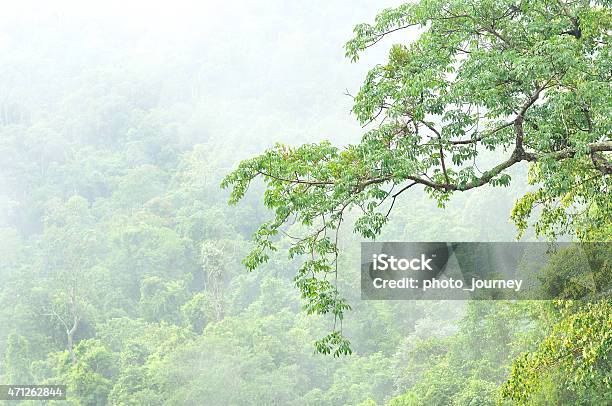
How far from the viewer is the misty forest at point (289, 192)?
4.64 meters

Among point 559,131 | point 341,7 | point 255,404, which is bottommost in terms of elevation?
point 255,404

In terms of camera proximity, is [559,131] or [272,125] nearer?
[559,131]

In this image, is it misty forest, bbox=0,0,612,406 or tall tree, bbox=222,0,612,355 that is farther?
misty forest, bbox=0,0,612,406

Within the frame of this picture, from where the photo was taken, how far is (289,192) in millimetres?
4754

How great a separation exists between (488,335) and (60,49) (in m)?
73.2

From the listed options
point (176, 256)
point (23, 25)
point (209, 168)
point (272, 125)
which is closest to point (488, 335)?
point (176, 256)

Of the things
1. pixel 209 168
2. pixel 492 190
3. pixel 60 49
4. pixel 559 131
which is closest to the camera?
pixel 559 131

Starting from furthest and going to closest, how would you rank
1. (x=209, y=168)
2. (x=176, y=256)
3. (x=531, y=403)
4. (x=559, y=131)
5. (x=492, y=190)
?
1. (x=209, y=168)
2. (x=176, y=256)
3. (x=492, y=190)
4. (x=531, y=403)
5. (x=559, y=131)

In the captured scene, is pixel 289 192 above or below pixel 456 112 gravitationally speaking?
below

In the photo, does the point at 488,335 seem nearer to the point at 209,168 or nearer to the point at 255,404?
the point at 255,404

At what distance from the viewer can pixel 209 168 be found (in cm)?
5250

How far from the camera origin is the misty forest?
4.64 m

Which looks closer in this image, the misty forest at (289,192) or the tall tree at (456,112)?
the tall tree at (456,112)

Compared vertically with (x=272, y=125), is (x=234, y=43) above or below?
above
